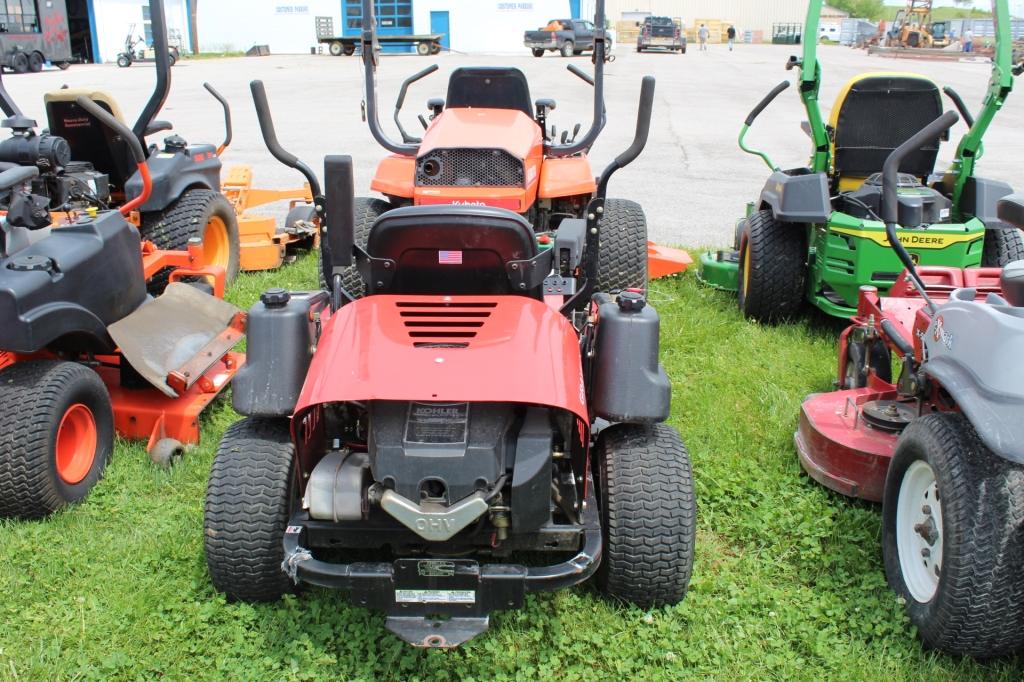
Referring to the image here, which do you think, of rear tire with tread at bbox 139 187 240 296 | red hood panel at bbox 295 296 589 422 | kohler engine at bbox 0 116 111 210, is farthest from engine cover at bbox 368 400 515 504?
rear tire with tread at bbox 139 187 240 296

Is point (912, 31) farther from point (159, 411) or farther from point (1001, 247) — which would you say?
point (159, 411)

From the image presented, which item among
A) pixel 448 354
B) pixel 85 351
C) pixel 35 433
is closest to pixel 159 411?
pixel 85 351

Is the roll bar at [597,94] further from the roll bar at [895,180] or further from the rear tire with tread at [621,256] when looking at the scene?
the roll bar at [895,180]

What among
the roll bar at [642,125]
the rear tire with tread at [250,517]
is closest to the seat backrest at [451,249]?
the roll bar at [642,125]

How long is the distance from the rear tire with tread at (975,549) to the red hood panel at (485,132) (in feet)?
11.4

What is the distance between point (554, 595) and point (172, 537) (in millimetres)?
1356

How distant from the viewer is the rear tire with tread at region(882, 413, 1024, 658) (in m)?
2.49

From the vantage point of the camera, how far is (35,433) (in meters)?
3.36

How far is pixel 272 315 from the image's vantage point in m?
3.02

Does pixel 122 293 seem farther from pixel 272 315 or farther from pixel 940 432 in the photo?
pixel 940 432

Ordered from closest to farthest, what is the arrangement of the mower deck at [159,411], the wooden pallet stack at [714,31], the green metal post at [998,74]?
the mower deck at [159,411], the green metal post at [998,74], the wooden pallet stack at [714,31]

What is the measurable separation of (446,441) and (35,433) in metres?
1.67

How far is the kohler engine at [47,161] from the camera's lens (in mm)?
5062

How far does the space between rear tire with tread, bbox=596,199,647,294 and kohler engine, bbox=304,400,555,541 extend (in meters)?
2.78
